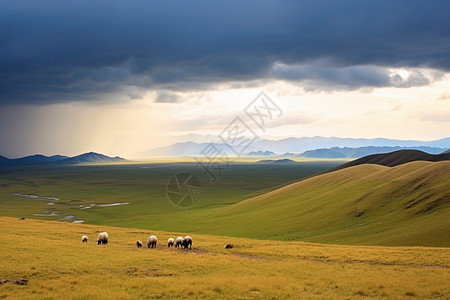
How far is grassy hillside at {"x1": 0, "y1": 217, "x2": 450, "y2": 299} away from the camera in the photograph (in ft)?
73.7

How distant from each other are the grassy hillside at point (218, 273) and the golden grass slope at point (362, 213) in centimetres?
2424

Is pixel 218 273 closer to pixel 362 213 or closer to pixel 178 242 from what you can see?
pixel 178 242

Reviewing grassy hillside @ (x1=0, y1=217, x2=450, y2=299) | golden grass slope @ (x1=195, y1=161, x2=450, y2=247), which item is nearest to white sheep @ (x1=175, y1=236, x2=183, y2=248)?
grassy hillside @ (x1=0, y1=217, x2=450, y2=299)

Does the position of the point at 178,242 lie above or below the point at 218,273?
below

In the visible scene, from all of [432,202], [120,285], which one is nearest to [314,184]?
[432,202]

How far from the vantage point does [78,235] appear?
50.9m

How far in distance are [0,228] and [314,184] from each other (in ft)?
322

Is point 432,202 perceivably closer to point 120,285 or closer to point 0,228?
point 120,285

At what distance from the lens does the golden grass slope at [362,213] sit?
207ft

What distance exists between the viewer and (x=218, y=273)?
2823 centimetres

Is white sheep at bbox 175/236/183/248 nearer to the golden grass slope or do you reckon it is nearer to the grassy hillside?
the grassy hillside

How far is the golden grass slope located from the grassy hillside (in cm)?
2424

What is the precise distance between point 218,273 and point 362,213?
60.3m

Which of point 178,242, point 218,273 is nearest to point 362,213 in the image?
point 178,242
